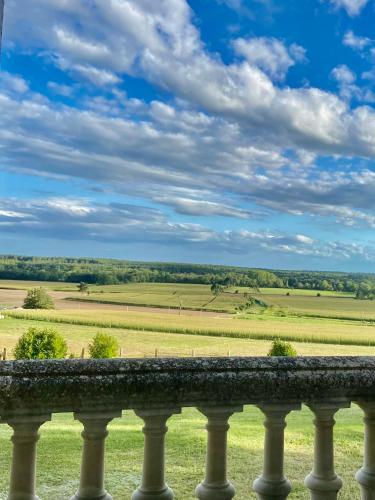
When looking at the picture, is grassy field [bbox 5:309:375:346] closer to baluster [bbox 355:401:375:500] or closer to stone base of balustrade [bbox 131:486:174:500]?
baluster [bbox 355:401:375:500]

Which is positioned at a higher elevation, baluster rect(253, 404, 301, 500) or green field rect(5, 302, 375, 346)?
baluster rect(253, 404, 301, 500)

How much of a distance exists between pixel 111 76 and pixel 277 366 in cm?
9472

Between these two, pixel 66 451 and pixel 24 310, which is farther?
pixel 24 310

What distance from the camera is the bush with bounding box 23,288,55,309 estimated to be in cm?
6293

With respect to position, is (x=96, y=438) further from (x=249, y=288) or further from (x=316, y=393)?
(x=249, y=288)

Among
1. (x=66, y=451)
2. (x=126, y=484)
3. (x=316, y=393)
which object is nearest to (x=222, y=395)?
(x=316, y=393)

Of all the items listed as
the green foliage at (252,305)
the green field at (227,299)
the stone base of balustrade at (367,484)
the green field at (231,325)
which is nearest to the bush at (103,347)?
the green field at (231,325)

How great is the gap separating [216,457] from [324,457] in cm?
34

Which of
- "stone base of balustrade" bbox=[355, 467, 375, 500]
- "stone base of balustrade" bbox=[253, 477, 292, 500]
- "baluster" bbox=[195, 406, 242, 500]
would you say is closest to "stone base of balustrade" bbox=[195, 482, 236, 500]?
"baluster" bbox=[195, 406, 242, 500]

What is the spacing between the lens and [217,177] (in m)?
156

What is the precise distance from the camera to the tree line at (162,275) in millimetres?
66562

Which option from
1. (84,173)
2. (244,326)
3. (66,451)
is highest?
(84,173)

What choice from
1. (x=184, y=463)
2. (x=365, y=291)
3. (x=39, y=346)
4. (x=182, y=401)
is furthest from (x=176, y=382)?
(x=365, y=291)

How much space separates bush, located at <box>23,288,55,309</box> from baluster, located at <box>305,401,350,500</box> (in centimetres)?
6436
